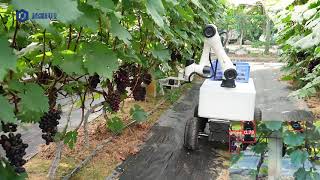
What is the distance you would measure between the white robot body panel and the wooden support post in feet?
3.66

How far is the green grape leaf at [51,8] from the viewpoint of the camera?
43.0 inches

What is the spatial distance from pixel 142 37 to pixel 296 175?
196cm

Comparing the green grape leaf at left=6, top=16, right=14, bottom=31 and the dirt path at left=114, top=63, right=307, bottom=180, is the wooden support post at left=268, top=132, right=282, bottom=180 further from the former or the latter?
the green grape leaf at left=6, top=16, right=14, bottom=31

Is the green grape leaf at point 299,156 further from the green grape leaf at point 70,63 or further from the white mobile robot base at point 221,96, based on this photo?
the green grape leaf at point 70,63

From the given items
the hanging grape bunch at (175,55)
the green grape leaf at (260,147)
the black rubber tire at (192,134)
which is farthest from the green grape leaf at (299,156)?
the hanging grape bunch at (175,55)

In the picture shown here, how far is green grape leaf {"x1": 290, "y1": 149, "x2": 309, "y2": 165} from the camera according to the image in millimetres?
3537

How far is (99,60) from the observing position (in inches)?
79.3

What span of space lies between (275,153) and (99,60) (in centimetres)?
253

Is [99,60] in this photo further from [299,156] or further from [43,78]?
[299,156]

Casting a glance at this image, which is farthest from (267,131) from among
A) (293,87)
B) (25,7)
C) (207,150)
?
(293,87)

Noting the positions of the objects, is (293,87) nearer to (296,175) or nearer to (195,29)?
(195,29)

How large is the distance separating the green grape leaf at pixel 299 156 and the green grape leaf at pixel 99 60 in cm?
225

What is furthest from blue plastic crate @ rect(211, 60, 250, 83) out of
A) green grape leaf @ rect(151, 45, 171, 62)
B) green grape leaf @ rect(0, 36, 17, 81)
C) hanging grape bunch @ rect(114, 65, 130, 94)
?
green grape leaf @ rect(0, 36, 17, 81)

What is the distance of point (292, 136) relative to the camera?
3572mm
